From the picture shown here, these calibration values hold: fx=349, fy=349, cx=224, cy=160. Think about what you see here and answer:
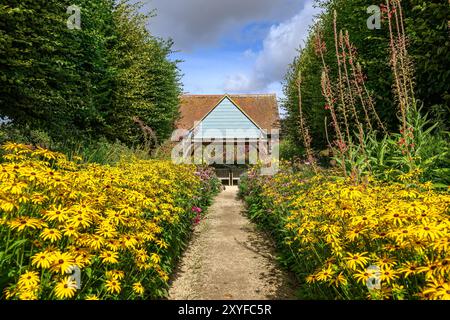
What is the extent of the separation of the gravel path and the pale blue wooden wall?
16.7 m

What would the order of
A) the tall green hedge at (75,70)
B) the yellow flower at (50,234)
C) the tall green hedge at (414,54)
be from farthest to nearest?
1. the tall green hedge at (75,70)
2. the tall green hedge at (414,54)
3. the yellow flower at (50,234)

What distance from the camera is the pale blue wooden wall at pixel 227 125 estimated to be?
82.6ft

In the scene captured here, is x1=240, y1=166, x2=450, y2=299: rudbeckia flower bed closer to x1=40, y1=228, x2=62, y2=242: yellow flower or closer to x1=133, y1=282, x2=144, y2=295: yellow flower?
x1=133, y1=282, x2=144, y2=295: yellow flower

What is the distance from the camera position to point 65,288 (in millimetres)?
2166

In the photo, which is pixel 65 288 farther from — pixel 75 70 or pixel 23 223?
pixel 75 70

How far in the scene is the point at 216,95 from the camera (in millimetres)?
30844

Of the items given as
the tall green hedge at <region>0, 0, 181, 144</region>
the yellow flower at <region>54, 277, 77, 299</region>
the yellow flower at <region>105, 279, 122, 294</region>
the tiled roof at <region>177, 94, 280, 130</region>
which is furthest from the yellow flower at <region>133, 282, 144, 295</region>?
the tiled roof at <region>177, 94, 280, 130</region>

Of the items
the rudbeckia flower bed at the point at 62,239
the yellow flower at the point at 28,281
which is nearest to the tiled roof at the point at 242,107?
the rudbeckia flower bed at the point at 62,239

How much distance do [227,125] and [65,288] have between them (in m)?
23.3

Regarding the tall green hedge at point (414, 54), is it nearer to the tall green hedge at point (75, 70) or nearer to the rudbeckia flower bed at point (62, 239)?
the rudbeckia flower bed at point (62, 239)

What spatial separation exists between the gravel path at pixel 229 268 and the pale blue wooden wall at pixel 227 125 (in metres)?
16.7
